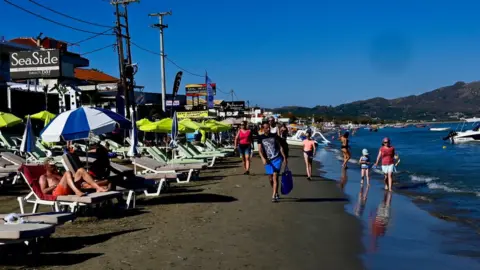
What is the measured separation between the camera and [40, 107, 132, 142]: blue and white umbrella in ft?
30.1

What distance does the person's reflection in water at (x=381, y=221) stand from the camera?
26.1ft

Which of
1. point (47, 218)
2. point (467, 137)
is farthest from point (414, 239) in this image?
point (467, 137)

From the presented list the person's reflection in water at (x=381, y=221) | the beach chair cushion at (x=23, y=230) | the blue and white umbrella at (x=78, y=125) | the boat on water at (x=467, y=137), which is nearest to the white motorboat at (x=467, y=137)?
the boat on water at (x=467, y=137)

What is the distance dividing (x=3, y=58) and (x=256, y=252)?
36.5 m

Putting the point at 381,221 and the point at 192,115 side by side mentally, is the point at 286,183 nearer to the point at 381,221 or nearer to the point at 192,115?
the point at 381,221

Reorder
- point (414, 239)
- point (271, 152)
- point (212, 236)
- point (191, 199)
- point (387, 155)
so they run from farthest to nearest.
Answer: point (387, 155)
point (191, 199)
point (271, 152)
point (414, 239)
point (212, 236)

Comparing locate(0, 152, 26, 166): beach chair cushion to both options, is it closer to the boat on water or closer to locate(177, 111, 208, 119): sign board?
locate(177, 111, 208, 119): sign board

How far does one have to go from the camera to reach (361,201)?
12180 millimetres

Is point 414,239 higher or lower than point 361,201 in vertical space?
higher

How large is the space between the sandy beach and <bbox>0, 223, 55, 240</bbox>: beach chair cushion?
0.39m

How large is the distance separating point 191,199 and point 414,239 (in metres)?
4.99

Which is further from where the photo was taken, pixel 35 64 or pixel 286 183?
pixel 35 64

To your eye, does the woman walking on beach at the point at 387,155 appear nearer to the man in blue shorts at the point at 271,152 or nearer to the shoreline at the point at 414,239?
the shoreline at the point at 414,239

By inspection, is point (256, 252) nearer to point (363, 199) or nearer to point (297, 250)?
point (297, 250)
